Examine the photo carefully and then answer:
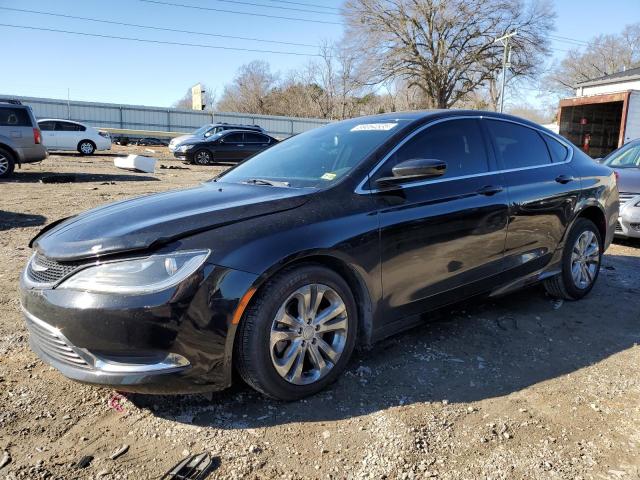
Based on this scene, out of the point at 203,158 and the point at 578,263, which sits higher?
the point at 203,158

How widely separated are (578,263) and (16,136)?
13558mm

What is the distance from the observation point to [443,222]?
3.43m

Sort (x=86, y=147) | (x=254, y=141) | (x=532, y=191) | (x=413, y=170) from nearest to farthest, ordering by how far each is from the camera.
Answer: (x=413, y=170) → (x=532, y=191) → (x=254, y=141) → (x=86, y=147)

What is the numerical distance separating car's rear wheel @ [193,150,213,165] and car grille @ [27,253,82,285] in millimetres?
18578

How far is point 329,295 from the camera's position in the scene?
2.92 meters

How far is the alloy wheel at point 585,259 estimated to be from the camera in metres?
4.68

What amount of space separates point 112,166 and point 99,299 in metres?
17.5

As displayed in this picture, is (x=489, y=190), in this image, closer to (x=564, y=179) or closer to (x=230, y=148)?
A: (x=564, y=179)

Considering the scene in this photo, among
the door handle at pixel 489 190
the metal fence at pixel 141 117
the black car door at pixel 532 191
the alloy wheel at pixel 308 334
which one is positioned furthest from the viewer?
the metal fence at pixel 141 117

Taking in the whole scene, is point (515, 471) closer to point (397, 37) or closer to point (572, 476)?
point (572, 476)

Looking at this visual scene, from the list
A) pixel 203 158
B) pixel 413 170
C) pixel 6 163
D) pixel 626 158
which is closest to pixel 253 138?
pixel 203 158

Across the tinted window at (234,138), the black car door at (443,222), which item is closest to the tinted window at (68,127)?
the tinted window at (234,138)

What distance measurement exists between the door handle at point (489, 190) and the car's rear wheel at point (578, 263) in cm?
115

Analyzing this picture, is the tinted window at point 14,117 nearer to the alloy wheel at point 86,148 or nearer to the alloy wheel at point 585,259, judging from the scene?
the alloy wheel at point 86,148
